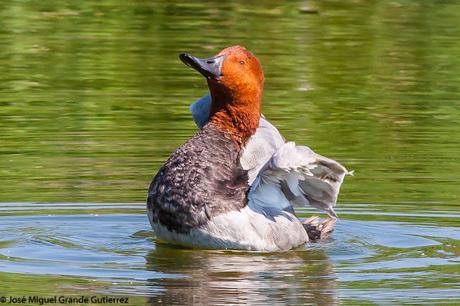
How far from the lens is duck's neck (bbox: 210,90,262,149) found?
994 cm

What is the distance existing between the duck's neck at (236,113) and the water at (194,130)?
884 mm

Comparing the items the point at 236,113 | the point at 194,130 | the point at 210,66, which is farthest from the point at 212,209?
the point at 194,130

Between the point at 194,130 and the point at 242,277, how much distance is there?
4.66m

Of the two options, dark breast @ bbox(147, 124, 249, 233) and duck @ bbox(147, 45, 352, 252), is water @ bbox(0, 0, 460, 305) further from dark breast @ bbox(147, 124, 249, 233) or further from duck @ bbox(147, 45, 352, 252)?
→ dark breast @ bbox(147, 124, 249, 233)

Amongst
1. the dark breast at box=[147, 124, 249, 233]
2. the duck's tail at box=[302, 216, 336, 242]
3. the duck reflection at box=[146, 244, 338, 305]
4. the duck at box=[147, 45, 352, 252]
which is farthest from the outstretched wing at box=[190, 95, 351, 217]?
the duck's tail at box=[302, 216, 336, 242]

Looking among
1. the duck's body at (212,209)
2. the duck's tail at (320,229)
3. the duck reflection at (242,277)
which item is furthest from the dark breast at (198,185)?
the duck's tail at (320,229)

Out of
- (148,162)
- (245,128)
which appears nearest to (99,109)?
(148,162)

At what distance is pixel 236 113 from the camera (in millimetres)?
9961

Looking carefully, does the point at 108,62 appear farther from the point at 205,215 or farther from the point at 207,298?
the point at 207,298

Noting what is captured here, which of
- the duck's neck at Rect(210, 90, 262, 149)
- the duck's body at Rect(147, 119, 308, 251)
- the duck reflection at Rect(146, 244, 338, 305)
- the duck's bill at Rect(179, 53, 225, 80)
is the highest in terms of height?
the duck's bill at Rect(179, 53, 225, 80)

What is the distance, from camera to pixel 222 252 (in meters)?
9.54

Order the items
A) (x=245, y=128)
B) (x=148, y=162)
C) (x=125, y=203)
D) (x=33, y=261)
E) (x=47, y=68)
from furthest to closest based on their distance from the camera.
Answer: (x=47, y=68) < (x=148, y=162) < (x=125, y=203) < (x=245, y=128) < (x=33, y=261)

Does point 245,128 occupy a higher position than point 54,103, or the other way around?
point 245,128

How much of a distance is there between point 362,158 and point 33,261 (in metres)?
3.92
